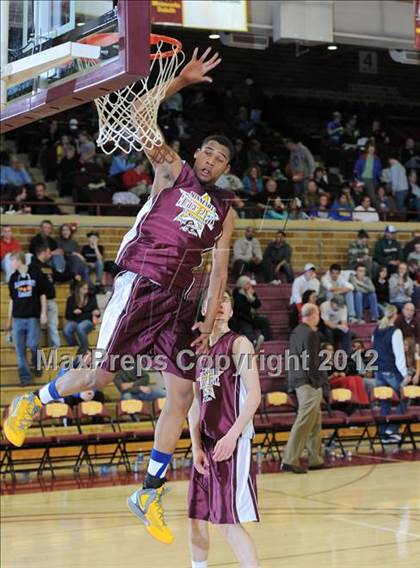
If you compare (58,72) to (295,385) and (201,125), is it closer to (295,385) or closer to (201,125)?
(295,385)

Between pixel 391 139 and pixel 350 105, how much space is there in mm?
3117

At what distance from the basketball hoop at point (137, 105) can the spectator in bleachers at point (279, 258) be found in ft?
15.8

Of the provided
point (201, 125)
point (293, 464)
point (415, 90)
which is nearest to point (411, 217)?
point (293, 464)

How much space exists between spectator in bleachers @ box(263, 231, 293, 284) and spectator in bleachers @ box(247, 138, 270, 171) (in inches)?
191

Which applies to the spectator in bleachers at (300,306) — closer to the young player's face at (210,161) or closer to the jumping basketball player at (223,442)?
the jumping basketball player at (223,442)

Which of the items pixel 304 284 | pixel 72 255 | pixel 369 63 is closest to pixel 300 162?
pixel 72 255

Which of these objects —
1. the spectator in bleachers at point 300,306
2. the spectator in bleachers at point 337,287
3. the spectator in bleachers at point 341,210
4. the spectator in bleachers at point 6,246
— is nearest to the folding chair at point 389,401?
the spectator in bleachers at point 337,287

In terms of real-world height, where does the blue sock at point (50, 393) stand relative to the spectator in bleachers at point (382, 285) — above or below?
below

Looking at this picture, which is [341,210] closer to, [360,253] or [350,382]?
[360,253]

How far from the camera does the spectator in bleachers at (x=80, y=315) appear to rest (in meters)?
13.2

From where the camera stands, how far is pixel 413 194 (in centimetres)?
1526

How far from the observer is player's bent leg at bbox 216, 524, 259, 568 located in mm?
5863

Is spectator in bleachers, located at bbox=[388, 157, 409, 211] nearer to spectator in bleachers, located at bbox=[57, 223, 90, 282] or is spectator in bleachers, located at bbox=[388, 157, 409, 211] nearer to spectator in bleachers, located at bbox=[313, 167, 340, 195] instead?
spectator in bleachers, located at bbox=[313, 167, 340, 195]

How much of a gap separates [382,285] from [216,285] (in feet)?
19.3
